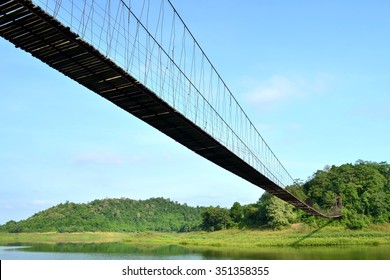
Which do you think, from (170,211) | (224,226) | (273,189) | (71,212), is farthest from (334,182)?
(170,211)

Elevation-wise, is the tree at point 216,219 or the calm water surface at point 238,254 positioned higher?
the tree at point 216,219

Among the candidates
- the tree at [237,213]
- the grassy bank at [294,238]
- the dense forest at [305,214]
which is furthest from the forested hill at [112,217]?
the grassy bank at [294,238]

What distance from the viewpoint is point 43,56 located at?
24.5ft

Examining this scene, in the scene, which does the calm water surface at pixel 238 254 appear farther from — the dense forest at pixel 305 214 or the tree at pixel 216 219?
the tree at pixel 216 219

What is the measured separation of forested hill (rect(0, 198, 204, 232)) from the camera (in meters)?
65.2

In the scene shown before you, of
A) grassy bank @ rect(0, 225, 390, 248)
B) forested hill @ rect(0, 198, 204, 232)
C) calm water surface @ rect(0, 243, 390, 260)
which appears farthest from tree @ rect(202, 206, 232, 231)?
forested hill @ rect(0, 198, 204, 232)

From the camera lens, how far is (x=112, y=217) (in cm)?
7594

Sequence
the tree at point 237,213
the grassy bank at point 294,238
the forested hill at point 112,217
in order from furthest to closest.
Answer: the forested hill at point 112,217
the tree at point 237,213
the grassy bank at point 294,238

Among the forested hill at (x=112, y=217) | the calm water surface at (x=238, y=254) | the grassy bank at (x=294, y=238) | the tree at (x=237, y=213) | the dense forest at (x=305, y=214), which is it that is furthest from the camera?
the forested hill at (x=112, y=217)

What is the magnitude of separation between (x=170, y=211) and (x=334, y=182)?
56.8 metres

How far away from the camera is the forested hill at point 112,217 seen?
214 ft

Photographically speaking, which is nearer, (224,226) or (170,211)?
(224,226)
